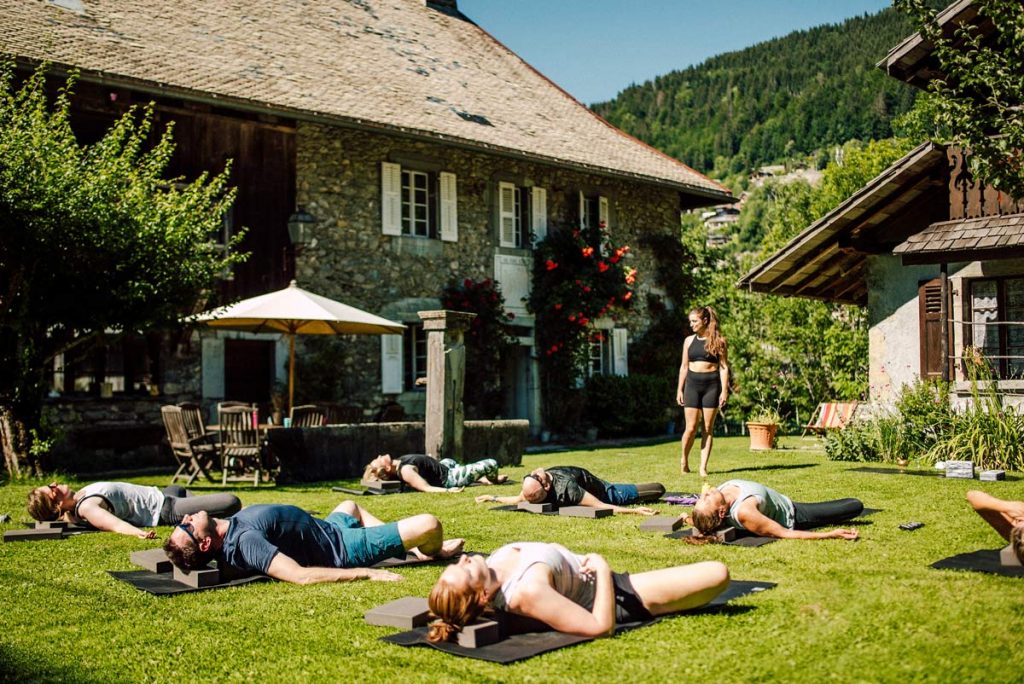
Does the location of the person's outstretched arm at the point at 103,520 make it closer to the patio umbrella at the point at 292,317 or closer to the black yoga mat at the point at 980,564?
the patio umbrella at the point at 292,317

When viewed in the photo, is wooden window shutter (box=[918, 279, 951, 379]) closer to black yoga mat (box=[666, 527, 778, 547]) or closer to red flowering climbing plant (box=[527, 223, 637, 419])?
red flowering climbing plant (box=[527, 223, 637, 419])

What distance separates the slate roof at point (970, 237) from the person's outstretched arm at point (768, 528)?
7184 millimetres

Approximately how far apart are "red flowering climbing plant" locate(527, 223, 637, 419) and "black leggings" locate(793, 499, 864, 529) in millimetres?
12267

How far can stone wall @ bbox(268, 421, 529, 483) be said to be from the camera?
1149 cm

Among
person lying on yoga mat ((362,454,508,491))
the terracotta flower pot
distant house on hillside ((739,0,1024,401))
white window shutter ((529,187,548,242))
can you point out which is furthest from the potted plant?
white window shutter ((529,187,548,242))

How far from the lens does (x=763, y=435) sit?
1536cm

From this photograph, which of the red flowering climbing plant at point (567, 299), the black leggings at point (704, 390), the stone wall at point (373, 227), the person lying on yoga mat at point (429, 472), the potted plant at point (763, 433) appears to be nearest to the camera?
the person lying on yoga mat at point (429, 472)

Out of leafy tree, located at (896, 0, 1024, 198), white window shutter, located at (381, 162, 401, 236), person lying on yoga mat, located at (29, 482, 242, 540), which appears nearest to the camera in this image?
person lying on yoga mat, located at (29, 482, 242, 540)

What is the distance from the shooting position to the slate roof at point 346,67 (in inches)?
579

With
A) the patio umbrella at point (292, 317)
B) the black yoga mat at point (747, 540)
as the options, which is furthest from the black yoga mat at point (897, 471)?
the patio umbrella at point (292, 317)

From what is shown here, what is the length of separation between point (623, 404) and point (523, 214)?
429cm

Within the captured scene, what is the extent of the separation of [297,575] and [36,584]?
1606 millimetres

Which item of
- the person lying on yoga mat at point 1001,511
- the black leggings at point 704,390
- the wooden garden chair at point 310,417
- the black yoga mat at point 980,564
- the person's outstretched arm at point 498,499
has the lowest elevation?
the person's outstretched arm at point 498,499

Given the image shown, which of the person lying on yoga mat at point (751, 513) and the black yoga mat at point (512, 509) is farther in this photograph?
the black yoga mat at point (512, 509)
